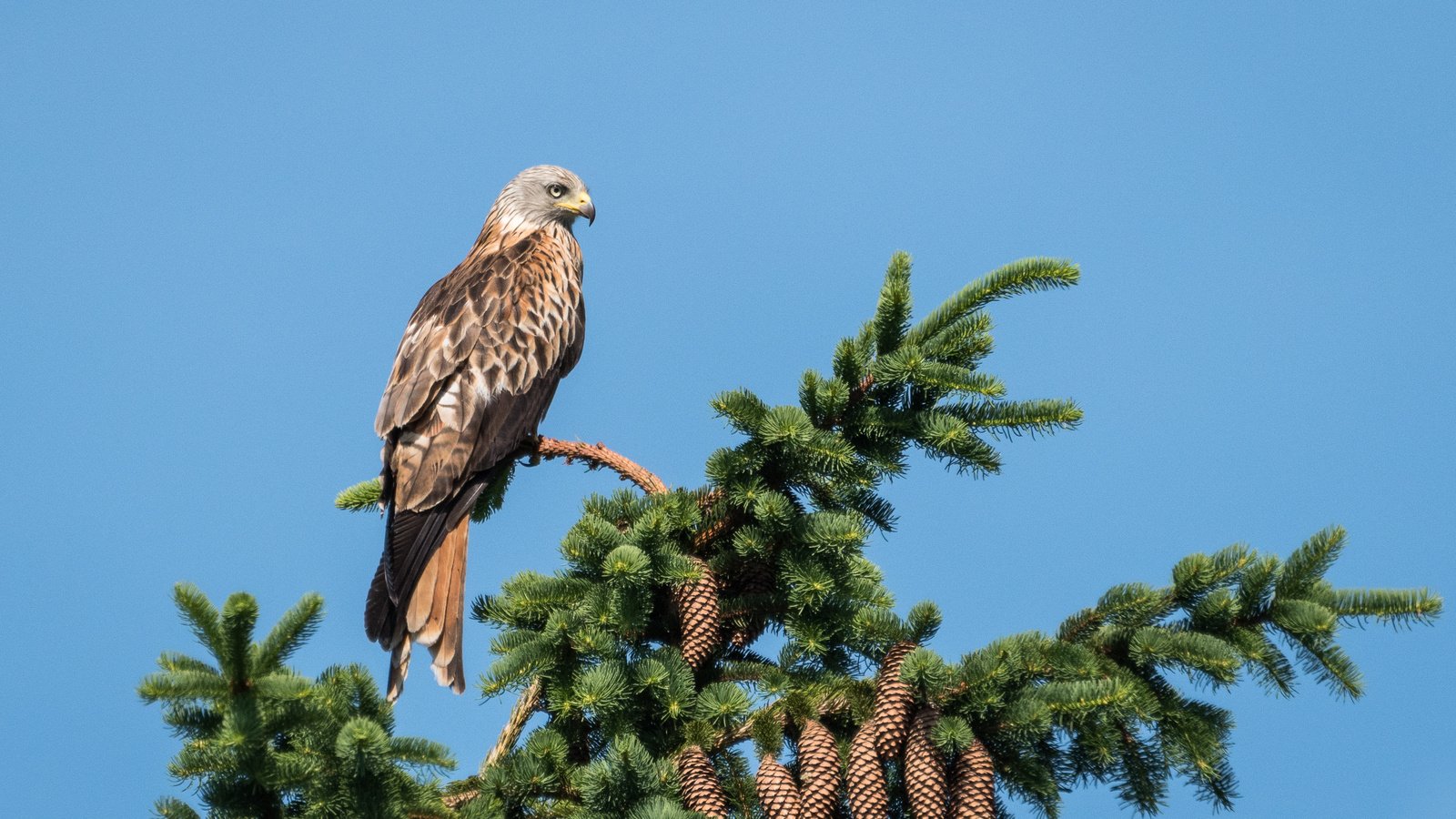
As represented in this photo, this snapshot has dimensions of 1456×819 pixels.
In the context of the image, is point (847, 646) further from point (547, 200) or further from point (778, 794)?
point (547, 200)

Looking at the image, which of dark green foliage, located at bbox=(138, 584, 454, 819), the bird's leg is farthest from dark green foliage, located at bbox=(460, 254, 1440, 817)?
the bird's leg

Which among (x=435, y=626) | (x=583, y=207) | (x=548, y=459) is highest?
(x=583, y=207)

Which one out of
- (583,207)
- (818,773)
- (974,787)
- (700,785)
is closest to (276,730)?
(700,785)

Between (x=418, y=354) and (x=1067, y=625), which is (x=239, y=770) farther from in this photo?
(x=418, y=354)

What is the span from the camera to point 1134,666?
360cm

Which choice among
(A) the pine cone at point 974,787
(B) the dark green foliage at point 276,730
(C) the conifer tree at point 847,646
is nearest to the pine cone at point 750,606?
(C) the conifer tree at point 847,646

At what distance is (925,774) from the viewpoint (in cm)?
338

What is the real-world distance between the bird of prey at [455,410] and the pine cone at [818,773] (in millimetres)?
2207

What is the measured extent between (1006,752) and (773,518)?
3.35ft

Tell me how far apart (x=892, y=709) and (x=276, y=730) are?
159cm

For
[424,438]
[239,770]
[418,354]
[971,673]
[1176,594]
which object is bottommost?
[239,770]

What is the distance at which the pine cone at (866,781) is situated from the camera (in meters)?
3.35

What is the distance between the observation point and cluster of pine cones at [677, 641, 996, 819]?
337cm

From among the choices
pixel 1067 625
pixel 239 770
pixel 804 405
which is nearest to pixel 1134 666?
pixel 1067 625
